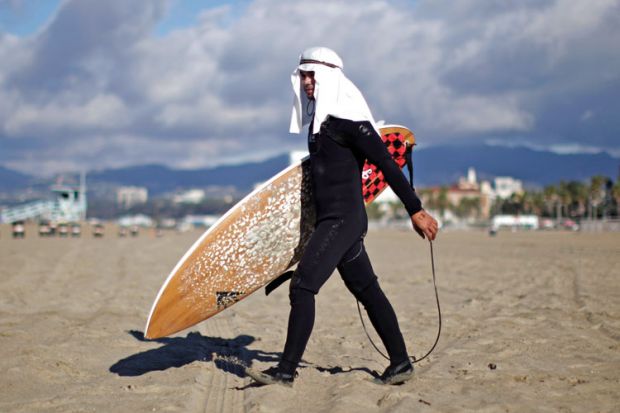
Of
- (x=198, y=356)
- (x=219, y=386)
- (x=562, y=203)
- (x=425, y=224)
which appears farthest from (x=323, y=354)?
(x=562, y=203)

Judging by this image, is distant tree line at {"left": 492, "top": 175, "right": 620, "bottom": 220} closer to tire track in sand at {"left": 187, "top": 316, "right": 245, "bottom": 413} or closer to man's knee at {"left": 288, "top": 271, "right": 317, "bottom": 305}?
tire track in sand at {"left": 187, "top": 316, "right": 245, "bottom": 413}

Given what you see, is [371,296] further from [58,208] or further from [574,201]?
[574,201]

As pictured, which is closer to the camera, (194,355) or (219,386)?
(219,386)

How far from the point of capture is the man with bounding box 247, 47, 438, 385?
11.5ft

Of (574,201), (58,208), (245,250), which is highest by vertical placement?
(574,201)

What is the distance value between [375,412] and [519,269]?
10108 millimetres

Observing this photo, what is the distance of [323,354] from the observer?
4789mm

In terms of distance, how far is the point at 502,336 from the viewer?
529cm

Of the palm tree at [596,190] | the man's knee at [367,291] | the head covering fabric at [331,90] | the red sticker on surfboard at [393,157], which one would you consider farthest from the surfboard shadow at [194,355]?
the palm tree at [596,190]

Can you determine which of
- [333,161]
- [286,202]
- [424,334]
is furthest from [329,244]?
[424,334]

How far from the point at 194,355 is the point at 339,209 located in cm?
198

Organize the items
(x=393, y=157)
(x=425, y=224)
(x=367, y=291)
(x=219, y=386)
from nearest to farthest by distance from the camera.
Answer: (x=425, y=224), (x=367, y=291), (x=219, y=386), (x=393, y=157)

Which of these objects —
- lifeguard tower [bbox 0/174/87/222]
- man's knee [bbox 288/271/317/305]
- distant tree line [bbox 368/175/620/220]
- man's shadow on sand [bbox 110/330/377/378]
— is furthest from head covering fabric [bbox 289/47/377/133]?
distant tree line [bbox 368/175/620/220]

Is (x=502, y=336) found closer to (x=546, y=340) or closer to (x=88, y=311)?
(x=546, y=340)
